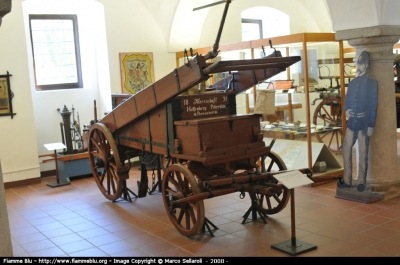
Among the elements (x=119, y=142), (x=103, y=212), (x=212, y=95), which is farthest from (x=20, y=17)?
(x=212, y=95)

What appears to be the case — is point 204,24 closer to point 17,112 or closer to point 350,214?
point 17,112

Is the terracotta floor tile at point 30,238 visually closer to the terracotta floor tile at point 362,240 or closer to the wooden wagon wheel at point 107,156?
the wooden wagon wheel at point 107,156

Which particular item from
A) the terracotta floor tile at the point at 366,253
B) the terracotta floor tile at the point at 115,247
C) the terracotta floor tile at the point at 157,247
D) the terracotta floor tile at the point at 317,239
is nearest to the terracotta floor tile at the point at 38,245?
the terracotta floor tile at the point at 115,247

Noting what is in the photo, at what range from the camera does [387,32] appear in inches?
261

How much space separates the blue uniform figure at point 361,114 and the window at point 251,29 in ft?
21.7

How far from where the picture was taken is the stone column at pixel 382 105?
6.77m

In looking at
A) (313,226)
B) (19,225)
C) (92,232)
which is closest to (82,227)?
(92,232)

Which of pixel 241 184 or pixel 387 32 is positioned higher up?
pixel 387 32

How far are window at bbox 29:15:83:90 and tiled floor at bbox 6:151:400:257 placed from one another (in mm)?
3336

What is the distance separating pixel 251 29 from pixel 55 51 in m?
5.27

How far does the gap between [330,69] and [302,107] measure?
0.85 metres

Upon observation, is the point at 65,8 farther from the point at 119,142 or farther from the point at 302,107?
the point at 302,107

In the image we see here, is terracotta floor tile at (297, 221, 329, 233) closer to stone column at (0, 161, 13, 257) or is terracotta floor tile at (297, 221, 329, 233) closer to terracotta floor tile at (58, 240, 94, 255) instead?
terracotta floor tile at (58, 240, 94, 255)

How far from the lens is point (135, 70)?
10555 millimetres
